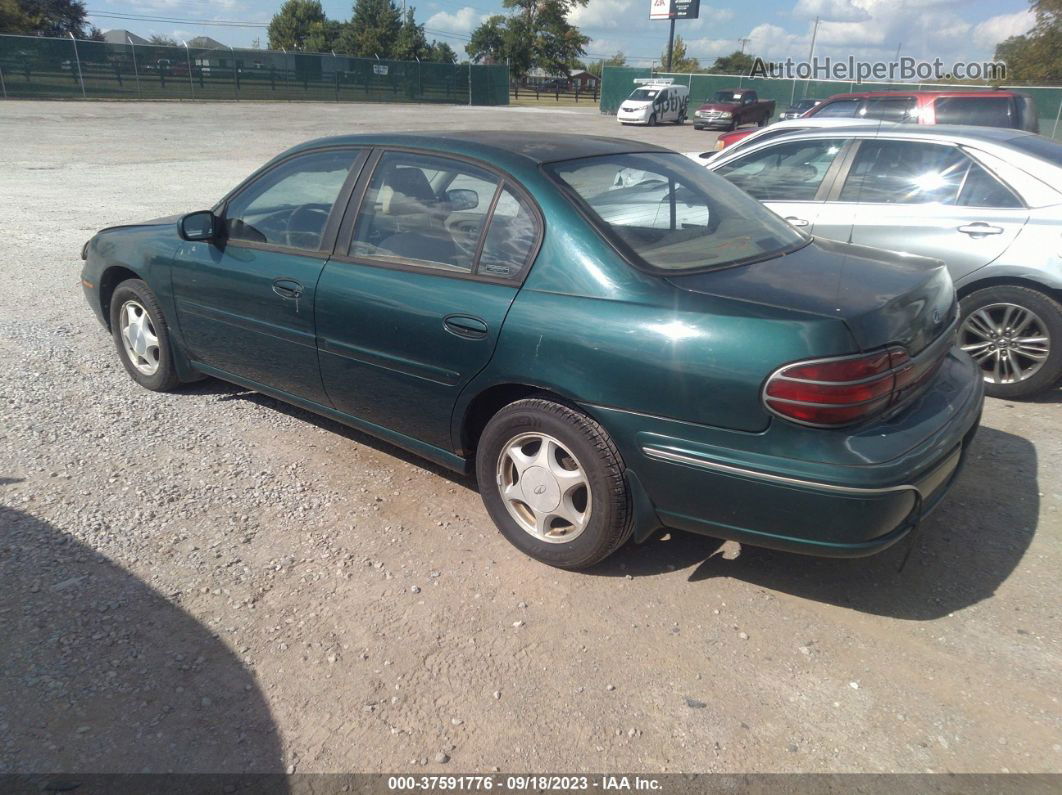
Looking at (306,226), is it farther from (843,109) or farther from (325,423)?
(843,109)

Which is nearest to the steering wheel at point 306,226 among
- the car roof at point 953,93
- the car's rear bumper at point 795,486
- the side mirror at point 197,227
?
the side mirror at point 197,227

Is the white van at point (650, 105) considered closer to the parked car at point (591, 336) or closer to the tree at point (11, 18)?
the parked car at point (591, 336)

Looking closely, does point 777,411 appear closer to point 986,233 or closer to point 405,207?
point 405,207

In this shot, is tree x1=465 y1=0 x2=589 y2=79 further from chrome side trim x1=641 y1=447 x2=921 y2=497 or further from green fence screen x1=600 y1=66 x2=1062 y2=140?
chrome side trim x1=641 y1=447 x2=921 y2=497

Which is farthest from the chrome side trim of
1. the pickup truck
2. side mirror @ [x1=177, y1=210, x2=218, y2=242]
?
the pickup truck

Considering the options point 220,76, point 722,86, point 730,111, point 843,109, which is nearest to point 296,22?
point 220,76

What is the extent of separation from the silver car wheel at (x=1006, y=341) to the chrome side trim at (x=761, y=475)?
2917 mm

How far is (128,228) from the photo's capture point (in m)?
4.93

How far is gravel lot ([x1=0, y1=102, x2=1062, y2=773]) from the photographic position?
2424 mm

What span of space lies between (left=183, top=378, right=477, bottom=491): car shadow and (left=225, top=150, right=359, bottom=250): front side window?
0.98 meters

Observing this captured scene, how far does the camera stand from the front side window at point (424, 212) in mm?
3406

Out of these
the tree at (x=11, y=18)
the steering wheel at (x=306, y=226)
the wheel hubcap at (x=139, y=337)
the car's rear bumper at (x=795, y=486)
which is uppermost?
the tree at (x=11, y=18)

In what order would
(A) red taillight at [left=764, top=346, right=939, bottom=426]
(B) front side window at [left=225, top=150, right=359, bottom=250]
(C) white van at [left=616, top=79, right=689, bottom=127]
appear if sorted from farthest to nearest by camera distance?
1. (C) white van at [left=616, top=79, right=689, bottom=127]
2. (B) front side window at [left=225, top=150, right=359, bottom=250]
3. (A) red taillight at [left=764, top=346, right=939, bottom=426]

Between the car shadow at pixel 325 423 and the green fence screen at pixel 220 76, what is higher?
the green fence screen at pixel 220 76
